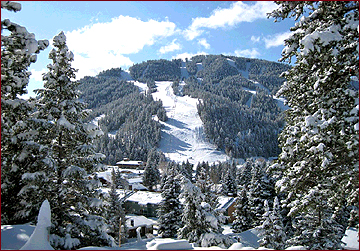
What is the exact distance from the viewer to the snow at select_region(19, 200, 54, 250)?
7.16 metres

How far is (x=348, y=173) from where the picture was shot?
26.3 feet

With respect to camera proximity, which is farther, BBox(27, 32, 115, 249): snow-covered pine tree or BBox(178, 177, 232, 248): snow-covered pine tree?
BBox(178, 177, 232, 248): snow-covered pine tree

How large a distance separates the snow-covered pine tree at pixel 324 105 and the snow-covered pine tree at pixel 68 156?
8.03 metres

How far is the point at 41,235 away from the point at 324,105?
9.51 m

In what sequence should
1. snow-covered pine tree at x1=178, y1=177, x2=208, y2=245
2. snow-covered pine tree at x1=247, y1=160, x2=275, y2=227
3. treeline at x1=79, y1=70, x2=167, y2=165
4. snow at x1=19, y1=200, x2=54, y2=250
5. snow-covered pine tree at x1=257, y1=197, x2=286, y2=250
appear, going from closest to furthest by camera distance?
snow at x1=19, y1=200, x2=54, y2=250
snow-covered pine tree at x1=178, y1=177, x2=208, y2=245
snow-covered pine tree at x1=257, y1=197, x2=286, y2=250
snow-covered pine tree at x1=247, y1=160, x2=275, y2=227
treeline at x1=79, y1=70, x2=167, y2=165

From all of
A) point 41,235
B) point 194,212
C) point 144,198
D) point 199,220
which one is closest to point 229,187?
point 144,198

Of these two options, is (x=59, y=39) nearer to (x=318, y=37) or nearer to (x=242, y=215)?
(x=318, y=37)

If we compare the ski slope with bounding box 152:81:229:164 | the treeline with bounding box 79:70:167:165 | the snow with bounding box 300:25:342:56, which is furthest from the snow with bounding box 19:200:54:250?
the ski slope with bounding box 152:81:229:164

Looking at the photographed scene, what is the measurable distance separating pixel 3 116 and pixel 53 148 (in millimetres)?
2945

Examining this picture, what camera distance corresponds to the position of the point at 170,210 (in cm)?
2552

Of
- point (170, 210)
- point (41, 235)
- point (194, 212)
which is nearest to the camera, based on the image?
point (41, 235)

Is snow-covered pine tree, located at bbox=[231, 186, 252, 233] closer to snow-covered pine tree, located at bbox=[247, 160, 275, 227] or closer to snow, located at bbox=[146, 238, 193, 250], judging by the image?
snow-covered pine tree, located at bbox=[247, 160, 275, 227]

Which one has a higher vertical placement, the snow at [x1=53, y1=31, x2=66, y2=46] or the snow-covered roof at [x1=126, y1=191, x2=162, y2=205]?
the snow at [x1=53, y1=31, x2=66, y2=46]

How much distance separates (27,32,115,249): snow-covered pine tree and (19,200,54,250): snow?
3.05 meters
